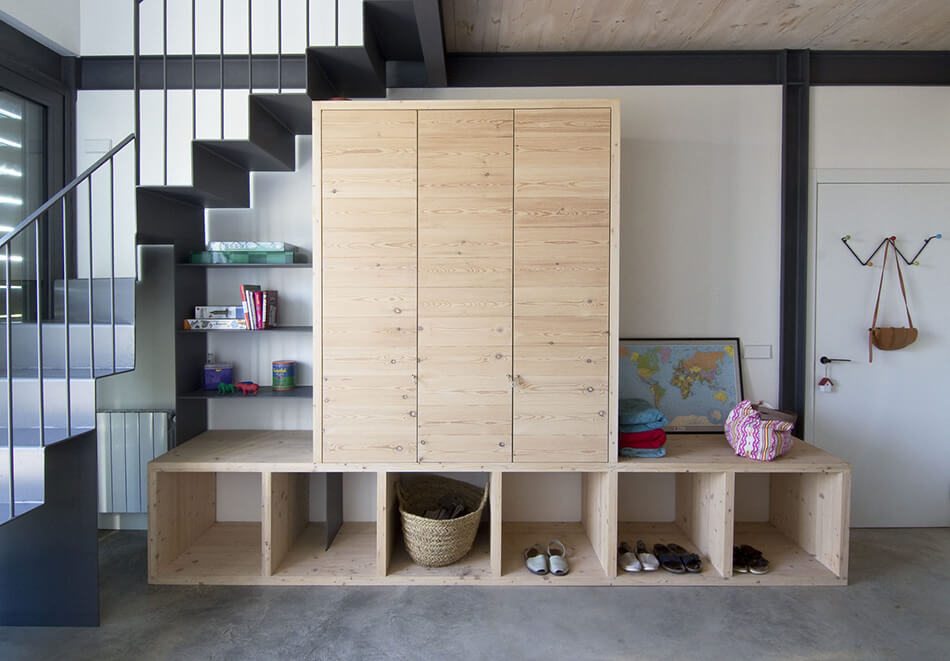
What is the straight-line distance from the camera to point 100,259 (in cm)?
308

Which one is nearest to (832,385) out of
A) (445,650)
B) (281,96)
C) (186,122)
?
(445,650)

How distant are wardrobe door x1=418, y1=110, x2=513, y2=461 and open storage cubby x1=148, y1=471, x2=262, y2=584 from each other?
112cm

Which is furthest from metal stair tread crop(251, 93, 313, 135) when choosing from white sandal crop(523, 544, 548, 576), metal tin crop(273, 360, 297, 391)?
white sandal crop(523, 544, 548, 576)

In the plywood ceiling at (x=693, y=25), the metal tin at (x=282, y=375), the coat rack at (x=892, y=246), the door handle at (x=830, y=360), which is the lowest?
the metal tin at (x=282, y=375)

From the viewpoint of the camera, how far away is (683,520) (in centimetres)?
302

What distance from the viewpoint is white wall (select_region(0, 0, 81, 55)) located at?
2701 mm

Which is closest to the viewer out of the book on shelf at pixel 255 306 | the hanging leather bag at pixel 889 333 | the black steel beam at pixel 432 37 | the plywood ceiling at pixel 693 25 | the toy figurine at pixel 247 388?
the black steel beam at pixel 432 37

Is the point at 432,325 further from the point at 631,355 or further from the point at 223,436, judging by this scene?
the point at 223,436

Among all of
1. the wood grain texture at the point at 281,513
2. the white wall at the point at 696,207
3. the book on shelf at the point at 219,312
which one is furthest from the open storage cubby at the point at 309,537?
the white wall at the point at 696,207

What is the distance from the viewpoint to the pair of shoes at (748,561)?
8.48 feet

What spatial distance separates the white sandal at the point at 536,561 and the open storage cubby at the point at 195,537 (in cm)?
129

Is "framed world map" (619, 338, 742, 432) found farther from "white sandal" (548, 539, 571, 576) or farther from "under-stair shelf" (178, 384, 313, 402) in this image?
"under-stair shelf" (178, 384, 313, 402)

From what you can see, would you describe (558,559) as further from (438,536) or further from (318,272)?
(318,272)

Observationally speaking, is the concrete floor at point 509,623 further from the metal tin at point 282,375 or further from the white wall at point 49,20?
the white wall at point 49,20
